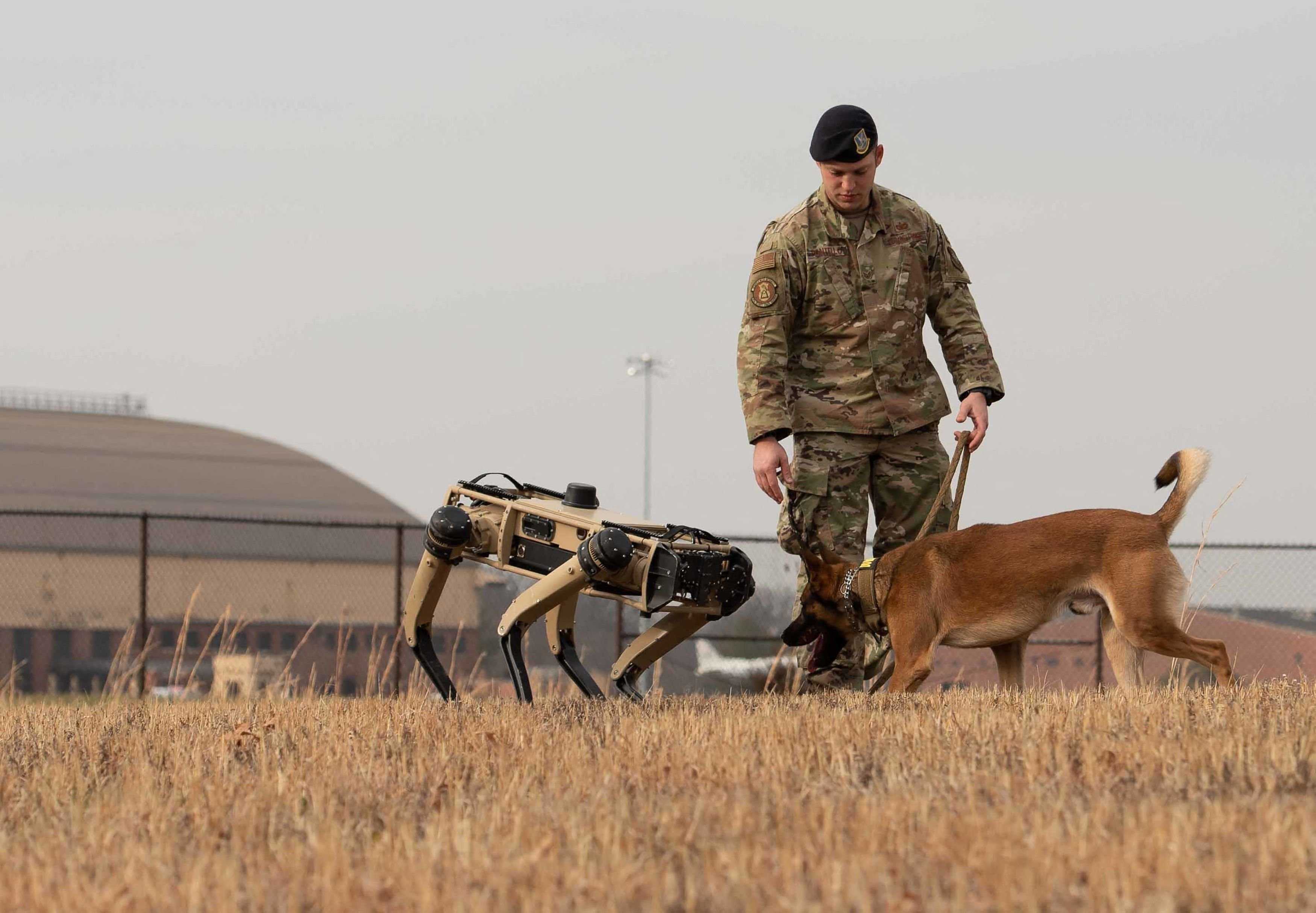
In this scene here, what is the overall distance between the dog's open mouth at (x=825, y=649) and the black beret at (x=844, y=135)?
85.3 inches

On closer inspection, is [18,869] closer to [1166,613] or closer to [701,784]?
[701,784]

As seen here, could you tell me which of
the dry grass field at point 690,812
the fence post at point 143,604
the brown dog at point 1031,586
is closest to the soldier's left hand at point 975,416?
the brown dog at point 1031,586

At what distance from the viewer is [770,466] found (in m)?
6.63

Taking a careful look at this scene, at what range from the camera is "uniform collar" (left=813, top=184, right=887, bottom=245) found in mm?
6914

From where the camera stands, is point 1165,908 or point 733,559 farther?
point 733,559

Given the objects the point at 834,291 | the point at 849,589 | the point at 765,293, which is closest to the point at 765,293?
the point at 765,293

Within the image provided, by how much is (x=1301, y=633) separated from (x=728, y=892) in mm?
14947

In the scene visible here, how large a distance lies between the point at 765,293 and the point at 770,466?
31.9 inches

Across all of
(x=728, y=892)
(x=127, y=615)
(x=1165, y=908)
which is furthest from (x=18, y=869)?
(x=127, y=615)

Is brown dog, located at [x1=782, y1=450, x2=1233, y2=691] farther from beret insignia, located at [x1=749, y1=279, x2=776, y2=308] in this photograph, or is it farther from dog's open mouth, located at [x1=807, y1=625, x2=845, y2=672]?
beret insignia, located at [x1=749, y1=279, x2=776, y2=308]

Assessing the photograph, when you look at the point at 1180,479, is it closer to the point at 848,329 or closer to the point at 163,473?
the point at 848,329

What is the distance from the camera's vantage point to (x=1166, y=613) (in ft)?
20.6

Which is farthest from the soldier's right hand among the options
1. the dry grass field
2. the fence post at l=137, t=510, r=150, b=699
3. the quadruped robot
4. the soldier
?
the fence post at l=137, t=510, r=150, b=699

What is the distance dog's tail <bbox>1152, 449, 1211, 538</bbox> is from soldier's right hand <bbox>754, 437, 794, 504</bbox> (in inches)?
62.0
